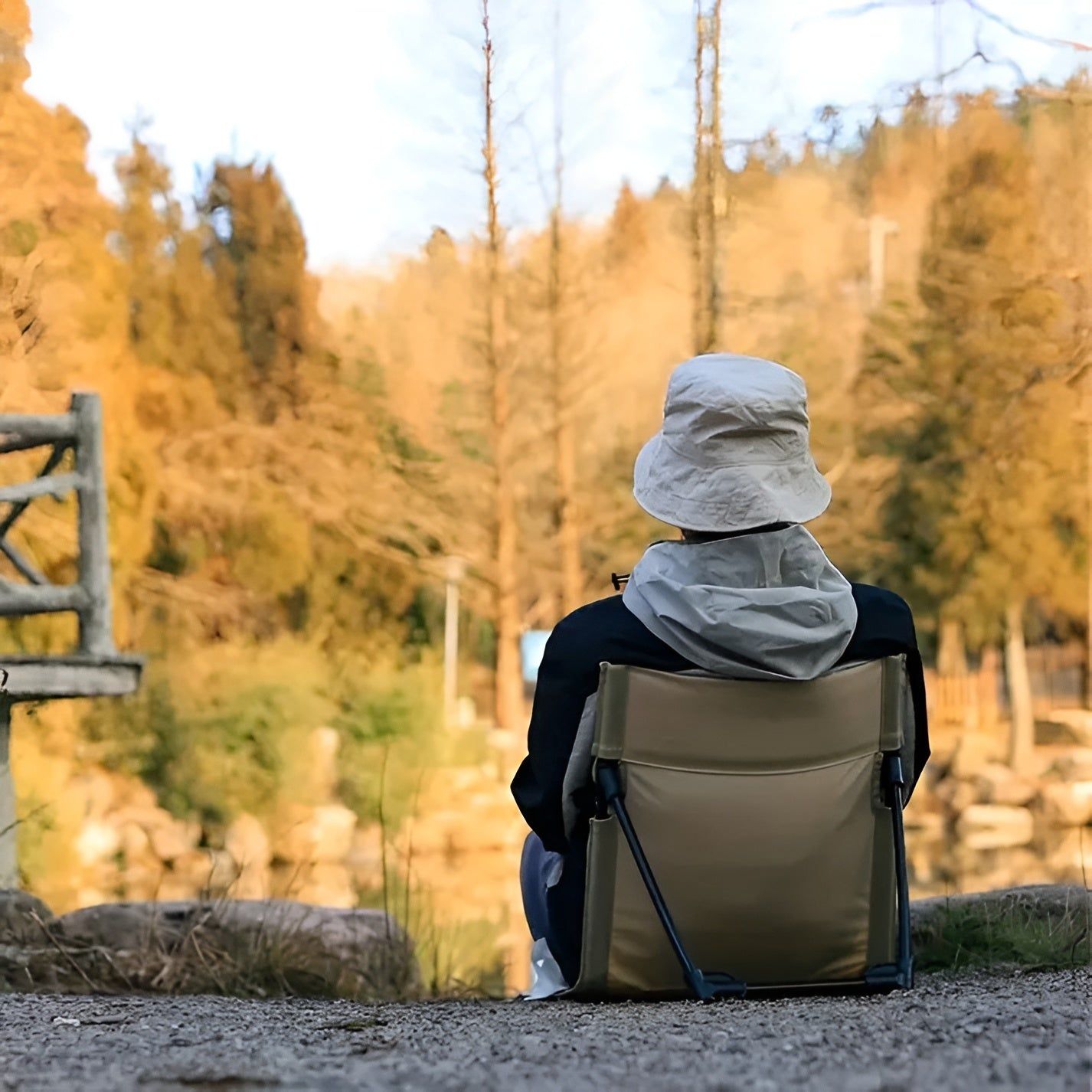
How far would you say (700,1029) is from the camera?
1319mm

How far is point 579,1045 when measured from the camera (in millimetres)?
1267

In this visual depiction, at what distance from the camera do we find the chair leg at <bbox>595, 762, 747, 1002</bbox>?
5.00ft

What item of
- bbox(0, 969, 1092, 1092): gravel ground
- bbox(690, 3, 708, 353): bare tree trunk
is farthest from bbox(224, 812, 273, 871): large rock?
bbox(0, 969, 1092, 1092): gravel ground

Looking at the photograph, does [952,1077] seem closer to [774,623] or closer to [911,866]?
[774,623]

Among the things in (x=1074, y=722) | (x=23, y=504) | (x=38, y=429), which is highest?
(x=38, y=429)

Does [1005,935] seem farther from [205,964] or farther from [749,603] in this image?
[205,964]

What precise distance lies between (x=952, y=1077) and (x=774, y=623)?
0.50m

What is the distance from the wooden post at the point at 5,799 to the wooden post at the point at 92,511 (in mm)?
220

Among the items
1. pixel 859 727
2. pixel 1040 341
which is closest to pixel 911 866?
pixel 1040 341

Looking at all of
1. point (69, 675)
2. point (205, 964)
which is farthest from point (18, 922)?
point (69, 675)

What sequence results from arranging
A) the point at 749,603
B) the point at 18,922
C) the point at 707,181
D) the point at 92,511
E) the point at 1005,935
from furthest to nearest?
the point at 707,181 < the point at 92,511 < the point at 18,922 < the point at 1005,935 < the point at 749,603

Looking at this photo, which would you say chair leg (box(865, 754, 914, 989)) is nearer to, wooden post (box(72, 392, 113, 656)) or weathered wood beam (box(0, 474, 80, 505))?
weathered wood beam (box(0, 474, 80, 505))

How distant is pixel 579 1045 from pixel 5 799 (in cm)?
240

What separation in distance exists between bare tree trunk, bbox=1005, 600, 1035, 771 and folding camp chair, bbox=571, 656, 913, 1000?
6999 mm
